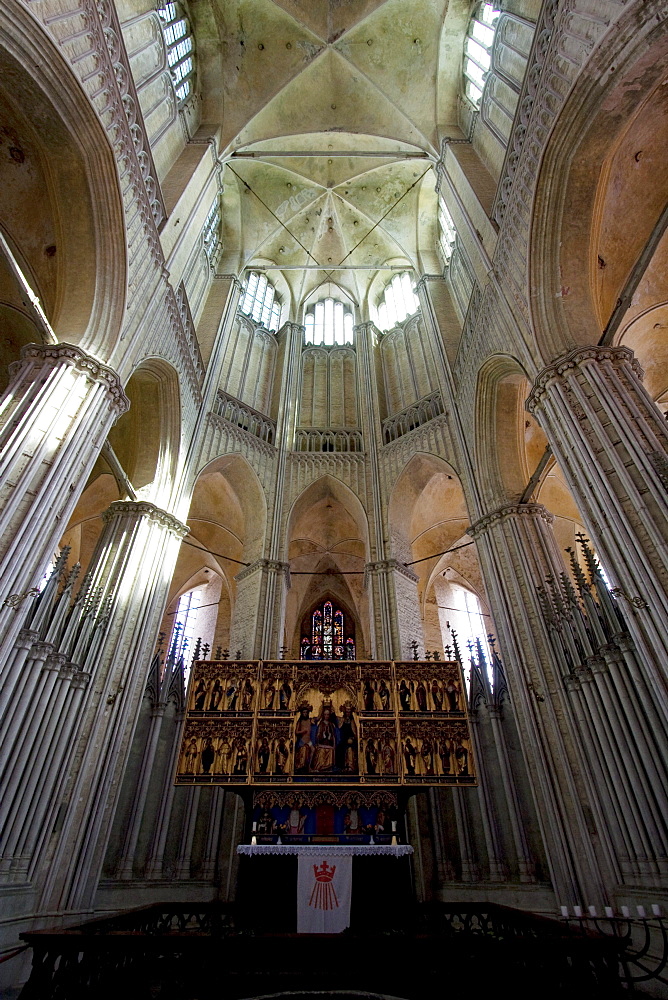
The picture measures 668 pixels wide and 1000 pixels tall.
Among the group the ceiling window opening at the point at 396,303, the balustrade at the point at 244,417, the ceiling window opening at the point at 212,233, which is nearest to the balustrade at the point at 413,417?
the balustrade at the point at 244,417

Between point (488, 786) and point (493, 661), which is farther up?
point (493, 661)

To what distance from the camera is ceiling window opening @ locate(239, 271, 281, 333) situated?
20422mm

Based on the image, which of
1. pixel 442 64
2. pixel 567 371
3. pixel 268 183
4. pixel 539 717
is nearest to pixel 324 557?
pixel 539 717

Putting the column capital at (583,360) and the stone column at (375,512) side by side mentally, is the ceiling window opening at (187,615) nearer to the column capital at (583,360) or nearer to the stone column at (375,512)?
the stone column at (375,512)

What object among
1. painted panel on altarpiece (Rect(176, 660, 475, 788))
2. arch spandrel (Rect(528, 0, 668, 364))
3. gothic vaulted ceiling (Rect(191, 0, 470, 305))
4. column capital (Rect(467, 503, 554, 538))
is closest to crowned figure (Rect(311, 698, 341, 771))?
painted panel on altarpiece (Rect(176, 660, 475, 788))

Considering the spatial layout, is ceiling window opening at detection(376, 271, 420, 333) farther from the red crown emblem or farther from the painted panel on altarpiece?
the red crown emblem

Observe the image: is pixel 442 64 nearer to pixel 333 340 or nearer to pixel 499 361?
pixel 333 340

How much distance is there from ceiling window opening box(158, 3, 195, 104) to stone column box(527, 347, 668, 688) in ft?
44.2

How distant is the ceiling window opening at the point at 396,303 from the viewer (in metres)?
20.6

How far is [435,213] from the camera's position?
20641mm

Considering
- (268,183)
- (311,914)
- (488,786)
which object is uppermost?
(268,183)

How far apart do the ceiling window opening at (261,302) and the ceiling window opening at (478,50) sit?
9364mm

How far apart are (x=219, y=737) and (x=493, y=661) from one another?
244 inches

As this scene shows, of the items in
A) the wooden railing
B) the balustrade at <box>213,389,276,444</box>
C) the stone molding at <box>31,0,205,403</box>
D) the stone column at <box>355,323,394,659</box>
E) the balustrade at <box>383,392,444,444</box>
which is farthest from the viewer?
the balustrade at <box>383,392,444,444</box>
